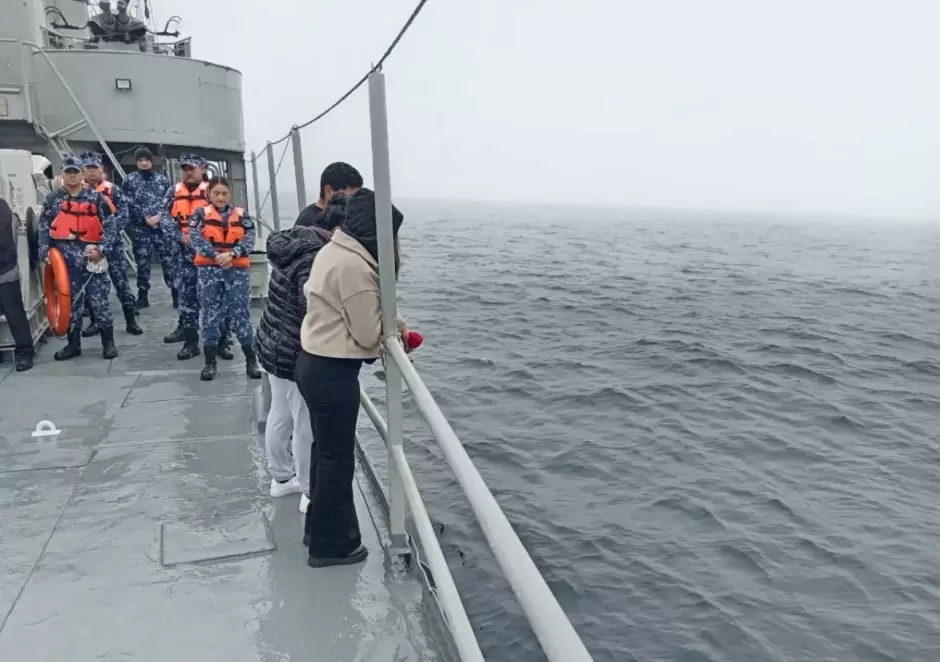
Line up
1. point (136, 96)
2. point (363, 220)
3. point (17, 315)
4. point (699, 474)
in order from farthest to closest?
point (136, 96) < point (699, 474) < point (17, 315) < point (363, 220)

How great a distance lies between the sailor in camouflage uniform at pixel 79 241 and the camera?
5.86 metres

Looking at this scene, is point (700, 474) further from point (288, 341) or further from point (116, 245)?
point (116, 245)

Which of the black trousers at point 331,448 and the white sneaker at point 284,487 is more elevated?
the black trousers at point 331,448

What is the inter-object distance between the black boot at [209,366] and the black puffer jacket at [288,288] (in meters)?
2.65

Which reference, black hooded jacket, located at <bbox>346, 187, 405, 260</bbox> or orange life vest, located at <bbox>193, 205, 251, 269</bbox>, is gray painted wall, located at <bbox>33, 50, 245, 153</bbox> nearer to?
orange life vest, located at <bbox>193, 205, 251, 269</bbox>

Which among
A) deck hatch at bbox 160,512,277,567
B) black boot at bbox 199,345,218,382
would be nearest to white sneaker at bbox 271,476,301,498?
deck hatch at bbox 160,512,277,567

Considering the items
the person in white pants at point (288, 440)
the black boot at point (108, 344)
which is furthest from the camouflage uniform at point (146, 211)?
the person in white pants at point (288, 440)

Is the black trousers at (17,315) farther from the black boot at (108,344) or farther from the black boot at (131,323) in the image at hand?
the black boot at (131,323)

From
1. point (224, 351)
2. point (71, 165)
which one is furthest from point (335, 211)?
point (71, 165)

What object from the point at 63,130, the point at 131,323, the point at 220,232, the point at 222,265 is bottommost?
the point at 131,323

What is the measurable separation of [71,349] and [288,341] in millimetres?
4051

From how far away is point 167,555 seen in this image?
10.2 feet

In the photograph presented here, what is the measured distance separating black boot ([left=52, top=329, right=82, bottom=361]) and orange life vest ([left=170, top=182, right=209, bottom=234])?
1.25 metres

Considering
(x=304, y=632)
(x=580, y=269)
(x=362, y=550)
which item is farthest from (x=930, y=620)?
(x=580, y=269)
